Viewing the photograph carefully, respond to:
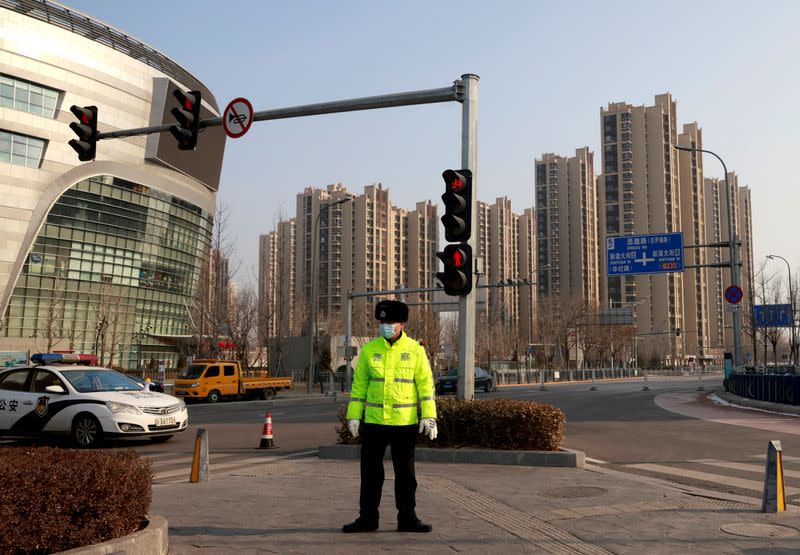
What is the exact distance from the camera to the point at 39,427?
13.0 m

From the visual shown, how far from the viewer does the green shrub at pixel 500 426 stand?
1041 cm

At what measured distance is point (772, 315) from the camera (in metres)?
44.0

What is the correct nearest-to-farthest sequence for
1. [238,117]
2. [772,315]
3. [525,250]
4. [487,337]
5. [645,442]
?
[238,117] → [645,442] → [772,315] → [487,337] → [525,250]

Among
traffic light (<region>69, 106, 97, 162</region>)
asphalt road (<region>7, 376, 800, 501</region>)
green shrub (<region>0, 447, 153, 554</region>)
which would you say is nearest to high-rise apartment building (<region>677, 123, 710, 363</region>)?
asphalt road (<region>7, 376, 800, 501</region>)

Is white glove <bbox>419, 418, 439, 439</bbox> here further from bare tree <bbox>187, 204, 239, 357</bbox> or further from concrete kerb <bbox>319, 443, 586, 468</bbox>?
bare tree <bbox>187, 204, 239, 357</bbox>

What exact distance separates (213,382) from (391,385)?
87.9ft

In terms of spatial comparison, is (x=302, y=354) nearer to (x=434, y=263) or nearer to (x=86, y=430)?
(x=86, y=430)

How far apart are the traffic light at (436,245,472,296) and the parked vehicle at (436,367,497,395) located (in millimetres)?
22891

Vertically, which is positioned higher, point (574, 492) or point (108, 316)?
point (108, 316)

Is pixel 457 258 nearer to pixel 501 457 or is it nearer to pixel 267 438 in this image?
pixel 501 457

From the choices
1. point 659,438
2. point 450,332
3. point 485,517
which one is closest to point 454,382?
point 659,438

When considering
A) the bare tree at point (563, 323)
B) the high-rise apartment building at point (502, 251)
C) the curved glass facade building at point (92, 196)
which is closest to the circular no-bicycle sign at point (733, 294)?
the curved glass facade building at point (92, 196)

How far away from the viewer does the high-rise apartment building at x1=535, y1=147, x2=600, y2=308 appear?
114 metres

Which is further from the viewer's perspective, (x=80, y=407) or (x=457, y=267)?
(x=80, y=407)
